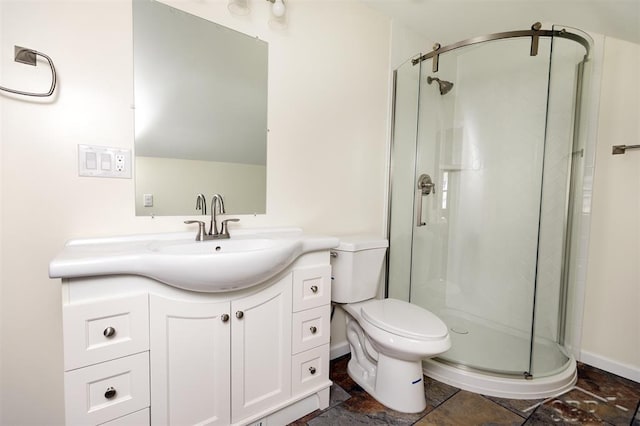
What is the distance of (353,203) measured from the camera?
6.41 ft

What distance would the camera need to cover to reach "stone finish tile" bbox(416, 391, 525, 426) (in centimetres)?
133

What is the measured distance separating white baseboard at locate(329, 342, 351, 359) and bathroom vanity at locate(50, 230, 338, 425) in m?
0.48

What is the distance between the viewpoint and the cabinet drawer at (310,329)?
1.29 meters

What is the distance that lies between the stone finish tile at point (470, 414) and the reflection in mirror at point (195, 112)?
4.23 ft

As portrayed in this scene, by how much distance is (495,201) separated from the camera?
212 cm

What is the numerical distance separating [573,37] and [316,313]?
1.98m

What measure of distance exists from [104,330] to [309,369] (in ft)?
2.75

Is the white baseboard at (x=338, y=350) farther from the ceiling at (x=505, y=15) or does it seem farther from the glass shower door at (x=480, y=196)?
the ceiling at (x=505, y=15)

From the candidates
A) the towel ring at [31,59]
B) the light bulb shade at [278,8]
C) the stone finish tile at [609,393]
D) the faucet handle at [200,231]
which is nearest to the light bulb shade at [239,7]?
the light bulb shade at [278,8]

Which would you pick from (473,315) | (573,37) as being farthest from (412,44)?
(473,315)

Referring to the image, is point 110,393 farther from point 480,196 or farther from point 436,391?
point 480,196

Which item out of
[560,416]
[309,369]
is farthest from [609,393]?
[309,369]

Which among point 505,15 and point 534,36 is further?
point 505,15

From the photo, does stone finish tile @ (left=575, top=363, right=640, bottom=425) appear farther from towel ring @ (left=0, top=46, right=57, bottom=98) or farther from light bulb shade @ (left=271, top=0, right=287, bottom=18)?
towel ring @ (left=0, top=46, right=57, bottom=98)
